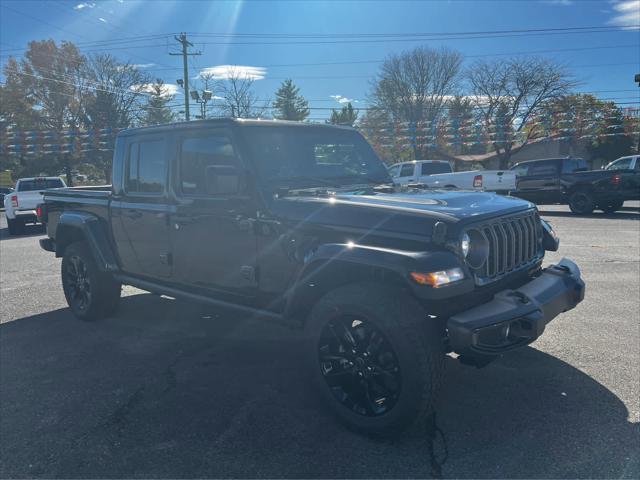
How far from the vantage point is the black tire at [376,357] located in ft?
8.86

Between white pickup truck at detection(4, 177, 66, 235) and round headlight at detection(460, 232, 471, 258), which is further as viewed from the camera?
white pickup truck at detection(4, 177, 66, 235)

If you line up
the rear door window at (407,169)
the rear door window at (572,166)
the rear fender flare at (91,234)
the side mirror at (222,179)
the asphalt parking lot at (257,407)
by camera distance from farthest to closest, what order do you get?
the rear door window at (407,169), the rear door window at (572,166), the rear fender flare at (91,234), the side mirror at (222,179), the asphalt parking lot at (257,407)

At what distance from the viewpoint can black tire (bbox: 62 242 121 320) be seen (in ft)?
17.1

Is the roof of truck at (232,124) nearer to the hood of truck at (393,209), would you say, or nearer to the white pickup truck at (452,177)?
the hood of truck at (393,209)

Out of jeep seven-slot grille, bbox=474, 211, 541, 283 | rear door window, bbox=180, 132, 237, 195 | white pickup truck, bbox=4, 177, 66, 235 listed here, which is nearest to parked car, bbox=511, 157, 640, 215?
jeep seven-slot grille, bbox=474, 211, 541, 283

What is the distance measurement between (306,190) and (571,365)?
8.20 feet

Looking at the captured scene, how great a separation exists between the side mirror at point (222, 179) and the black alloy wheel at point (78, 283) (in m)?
2.61

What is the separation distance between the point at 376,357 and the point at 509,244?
1194mm

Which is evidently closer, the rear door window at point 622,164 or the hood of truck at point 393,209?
the hood of truck at point 393,209

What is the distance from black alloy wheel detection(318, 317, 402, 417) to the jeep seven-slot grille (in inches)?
29.3

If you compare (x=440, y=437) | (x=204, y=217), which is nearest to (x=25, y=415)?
(x=204, y=217)

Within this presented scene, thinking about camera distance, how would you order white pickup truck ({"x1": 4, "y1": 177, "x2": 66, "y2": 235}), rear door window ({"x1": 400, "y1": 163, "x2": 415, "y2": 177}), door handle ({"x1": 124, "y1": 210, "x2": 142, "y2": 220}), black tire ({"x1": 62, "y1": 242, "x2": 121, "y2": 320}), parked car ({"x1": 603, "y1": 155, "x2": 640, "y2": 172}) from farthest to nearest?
rear door window ({"x1": 400, "y1": 163, "x2": 415, "y2": 177}), parked car ({"x1": 603, "y1": 155, "x2": 640, "y2": 172}), white pickup truck ({"x1": 4, "y1": 177, "x2": 66, "y2": 235}), black tire ({"x1": 62, "y1": 242, "x2": 121, "y2": 320}), door handle ({"x1": 124, "y1": 210, "x2": 142, "y2": 220})

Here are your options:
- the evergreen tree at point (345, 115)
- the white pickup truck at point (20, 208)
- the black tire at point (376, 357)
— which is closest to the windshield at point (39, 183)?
the white pickup truck at point (20, 208)

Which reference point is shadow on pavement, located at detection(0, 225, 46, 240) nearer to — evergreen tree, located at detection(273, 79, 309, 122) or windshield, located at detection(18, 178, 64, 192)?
windshield, located at detection(18, 178, 64, 192)
